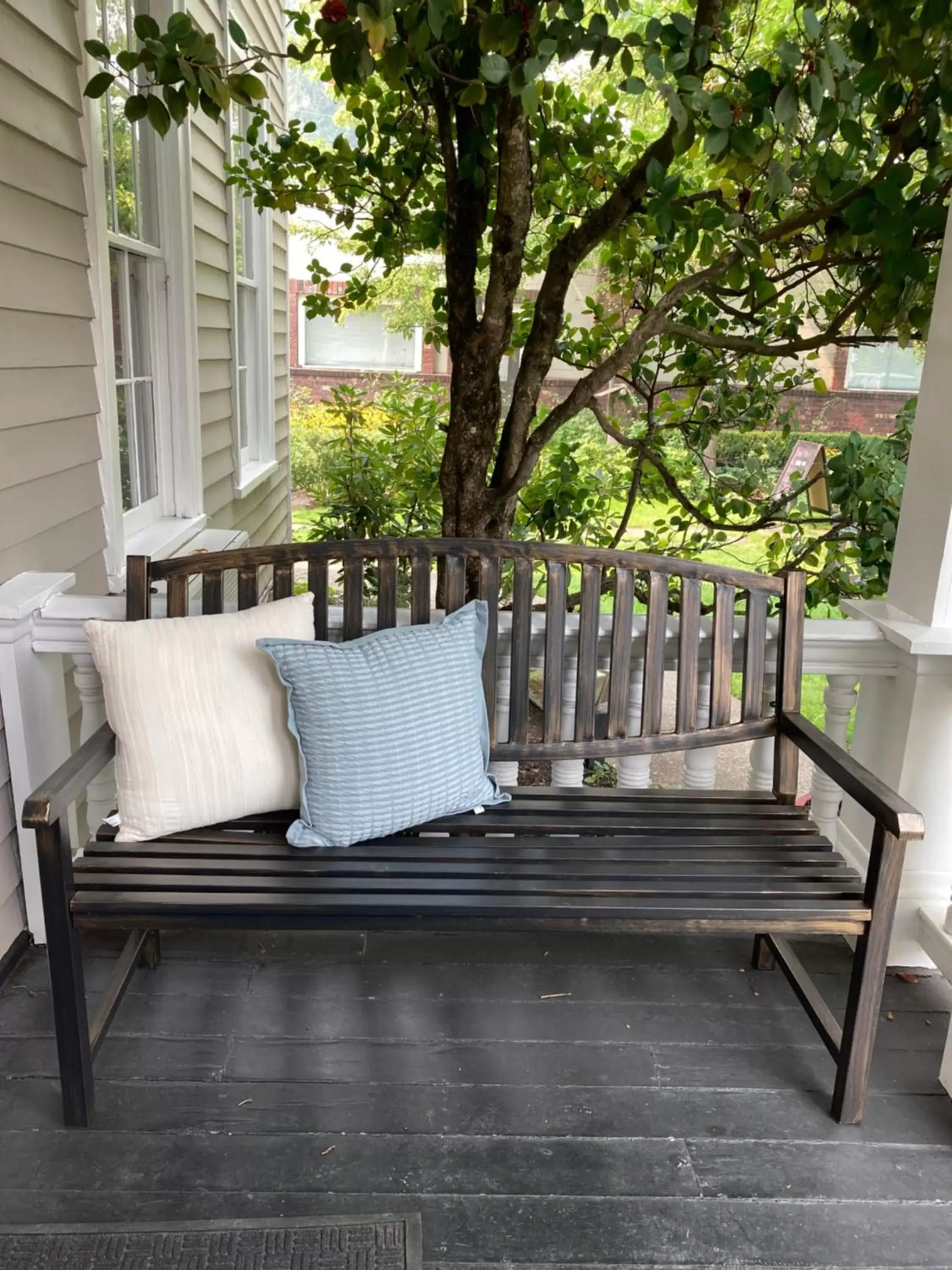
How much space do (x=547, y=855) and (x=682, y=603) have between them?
0.66 meters

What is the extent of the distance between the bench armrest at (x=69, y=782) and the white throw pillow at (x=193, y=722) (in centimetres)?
3

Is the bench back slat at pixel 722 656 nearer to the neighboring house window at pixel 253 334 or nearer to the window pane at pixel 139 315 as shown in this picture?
the window pane at pixel 139 315

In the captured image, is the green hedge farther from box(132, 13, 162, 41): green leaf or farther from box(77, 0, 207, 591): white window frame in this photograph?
box(132, 13, 162, 41): green leaf

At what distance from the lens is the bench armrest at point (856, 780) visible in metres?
1.55

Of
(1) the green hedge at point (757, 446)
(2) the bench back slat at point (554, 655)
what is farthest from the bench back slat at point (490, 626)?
(1) the green hedge at point (757, 446)

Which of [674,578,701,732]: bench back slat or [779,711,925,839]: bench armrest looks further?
[674,578,701,732]: bench back slat

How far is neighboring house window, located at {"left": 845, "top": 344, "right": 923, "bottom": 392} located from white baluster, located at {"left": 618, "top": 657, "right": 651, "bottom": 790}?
10.3 m

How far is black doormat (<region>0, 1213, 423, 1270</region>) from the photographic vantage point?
54.5 inches

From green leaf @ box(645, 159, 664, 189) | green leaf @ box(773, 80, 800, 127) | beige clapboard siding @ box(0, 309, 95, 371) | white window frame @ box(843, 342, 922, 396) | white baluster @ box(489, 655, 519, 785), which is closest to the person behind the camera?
green leaf @ box(773, 80, 800, 127)

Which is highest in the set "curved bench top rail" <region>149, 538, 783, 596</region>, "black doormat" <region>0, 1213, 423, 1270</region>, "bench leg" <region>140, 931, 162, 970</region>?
"curved bench top rail" <region>149, 538, 783, 596</region>

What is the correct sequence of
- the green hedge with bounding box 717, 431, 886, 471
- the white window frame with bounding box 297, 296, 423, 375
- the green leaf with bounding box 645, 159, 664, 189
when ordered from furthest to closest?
1. the white window frame with bounding box 297, 296, 423, 375
2. the green hedge with bounding box 717, 431, 886, 471
3. the green leaf with bounding box 645, 159, 664, 189

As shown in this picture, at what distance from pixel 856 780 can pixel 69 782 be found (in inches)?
53.1

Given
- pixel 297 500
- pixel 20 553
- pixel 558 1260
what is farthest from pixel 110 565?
pixel 297 500

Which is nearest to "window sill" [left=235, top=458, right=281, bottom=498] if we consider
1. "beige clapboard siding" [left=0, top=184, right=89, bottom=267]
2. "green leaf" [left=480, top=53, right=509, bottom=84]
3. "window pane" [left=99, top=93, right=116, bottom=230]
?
"window pane" [left=99, top=93, right=116, bottom=230]
